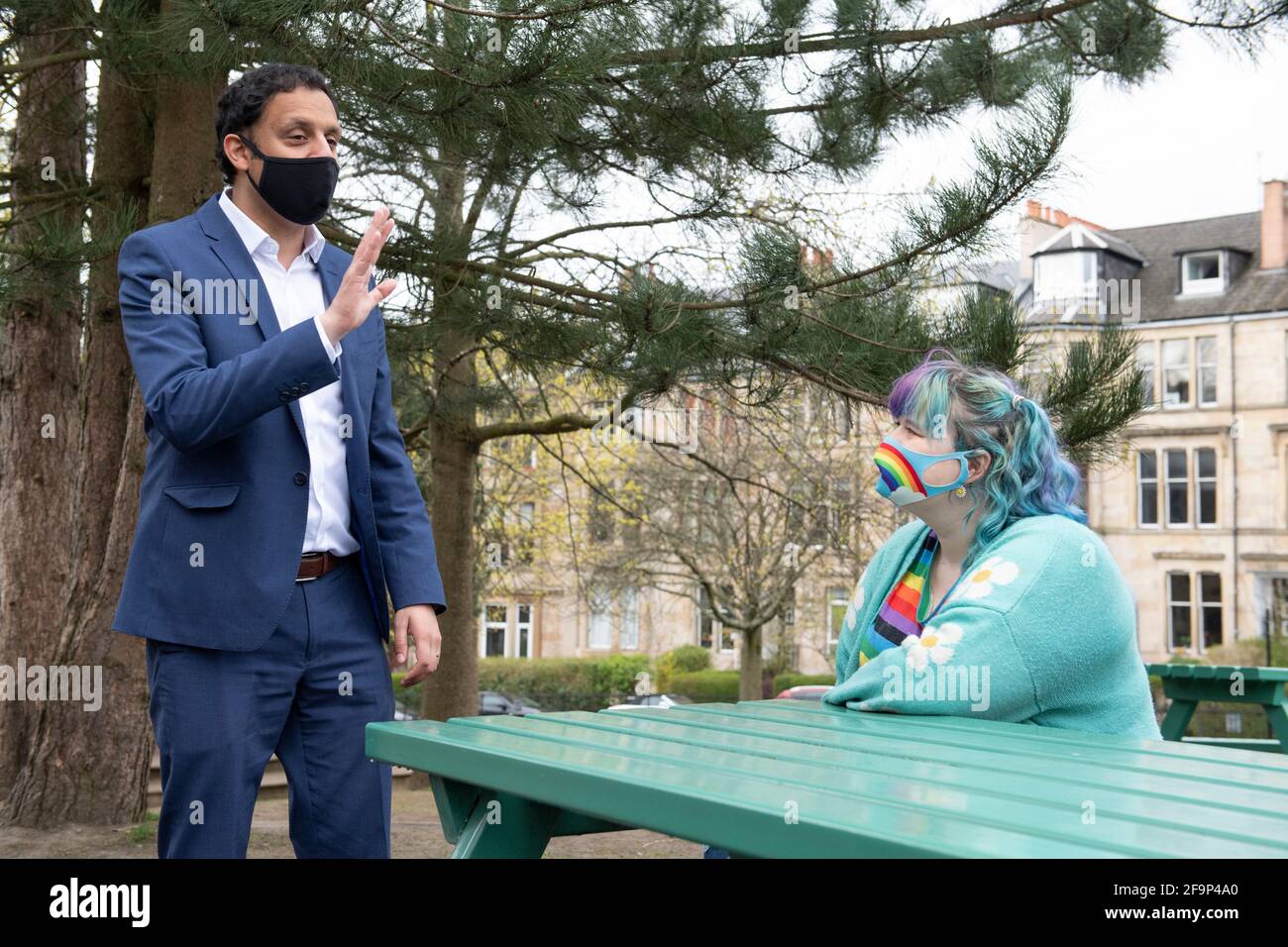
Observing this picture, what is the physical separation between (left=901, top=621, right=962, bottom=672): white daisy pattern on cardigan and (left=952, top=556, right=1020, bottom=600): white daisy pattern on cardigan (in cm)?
9

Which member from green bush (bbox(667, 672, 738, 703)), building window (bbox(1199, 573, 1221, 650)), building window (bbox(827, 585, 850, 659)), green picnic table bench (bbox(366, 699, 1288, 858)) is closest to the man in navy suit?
green picnic table bench (bbox(366, 699, 1288, 858))

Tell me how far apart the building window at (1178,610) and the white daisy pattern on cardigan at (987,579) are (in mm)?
34104

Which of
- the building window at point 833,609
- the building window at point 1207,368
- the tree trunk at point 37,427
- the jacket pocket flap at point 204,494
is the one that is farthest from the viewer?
the building window at point 1207,368

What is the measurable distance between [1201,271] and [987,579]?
120 ft

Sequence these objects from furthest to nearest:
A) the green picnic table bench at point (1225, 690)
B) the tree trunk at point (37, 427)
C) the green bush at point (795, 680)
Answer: the green bush at point (795, 680) < the tree trunk at point (37, 427) < the green picnic table bench at point (1225, 690)

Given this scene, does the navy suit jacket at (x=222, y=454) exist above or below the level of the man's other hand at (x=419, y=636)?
above

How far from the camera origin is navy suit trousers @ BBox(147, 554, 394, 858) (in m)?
2.32

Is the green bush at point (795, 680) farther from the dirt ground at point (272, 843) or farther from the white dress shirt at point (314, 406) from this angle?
the white dress shirt at point (314, 406)

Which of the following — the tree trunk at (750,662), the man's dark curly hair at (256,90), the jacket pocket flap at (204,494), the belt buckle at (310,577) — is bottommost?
the tree trunk at (750,662)

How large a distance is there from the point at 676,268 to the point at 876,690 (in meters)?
5.31

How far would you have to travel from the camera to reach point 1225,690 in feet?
19.0

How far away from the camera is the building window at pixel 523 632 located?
42.2 metres

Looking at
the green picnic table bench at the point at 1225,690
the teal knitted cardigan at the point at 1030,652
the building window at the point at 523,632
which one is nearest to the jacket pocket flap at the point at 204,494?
the teal knitted cardigan at the point at 1030,652

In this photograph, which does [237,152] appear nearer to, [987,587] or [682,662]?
[987,587]
